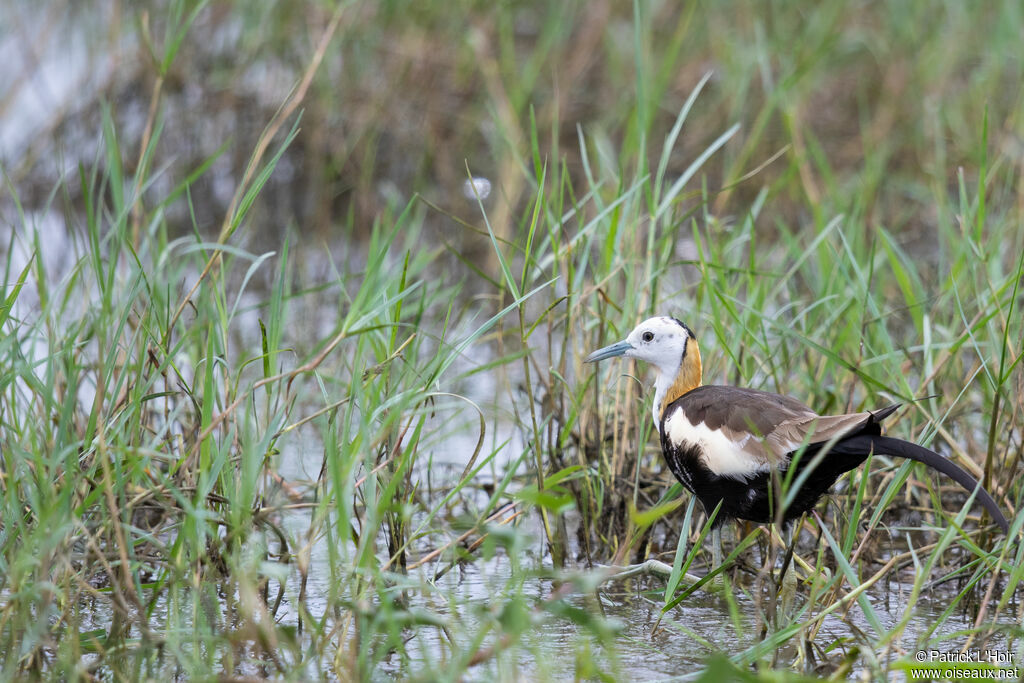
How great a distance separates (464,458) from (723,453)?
5.40 ft

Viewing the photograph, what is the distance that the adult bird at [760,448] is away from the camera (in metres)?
2.81

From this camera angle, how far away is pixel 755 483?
307cm

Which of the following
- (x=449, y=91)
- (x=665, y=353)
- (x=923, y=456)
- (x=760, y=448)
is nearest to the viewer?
(x=923, y=456)

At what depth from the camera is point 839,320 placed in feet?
13.8

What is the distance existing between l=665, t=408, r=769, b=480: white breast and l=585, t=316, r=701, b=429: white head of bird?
1.17 feet

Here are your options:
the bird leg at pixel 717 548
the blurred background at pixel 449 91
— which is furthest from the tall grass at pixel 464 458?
the blurred background at pixel 449 91

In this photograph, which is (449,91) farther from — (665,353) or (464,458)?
(665,353)

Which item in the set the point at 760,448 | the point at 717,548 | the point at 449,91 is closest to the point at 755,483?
the point at 760,448

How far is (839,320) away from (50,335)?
247 cm

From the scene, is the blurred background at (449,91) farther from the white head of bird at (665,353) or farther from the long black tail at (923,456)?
the long black tail at (923,456)

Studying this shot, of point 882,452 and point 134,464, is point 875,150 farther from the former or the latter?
point 134,464

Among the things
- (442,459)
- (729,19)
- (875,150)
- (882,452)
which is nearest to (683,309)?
(442,459)

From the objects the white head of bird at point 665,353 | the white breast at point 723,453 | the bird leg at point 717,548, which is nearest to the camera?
the white breast at point 723,453

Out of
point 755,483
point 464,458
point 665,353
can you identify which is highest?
point 665,353
